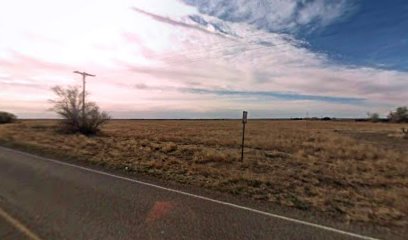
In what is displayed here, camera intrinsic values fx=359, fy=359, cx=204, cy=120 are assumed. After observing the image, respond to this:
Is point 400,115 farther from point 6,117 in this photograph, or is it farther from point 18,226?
point 18,226

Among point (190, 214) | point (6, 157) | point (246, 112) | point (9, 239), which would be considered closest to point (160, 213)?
point (190, 214)

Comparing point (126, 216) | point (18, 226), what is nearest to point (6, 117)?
point (18, 226)

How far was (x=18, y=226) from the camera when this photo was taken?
5926 mm

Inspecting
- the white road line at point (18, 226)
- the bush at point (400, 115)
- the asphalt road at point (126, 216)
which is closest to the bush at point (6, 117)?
the asphalt road at point (126, 216)

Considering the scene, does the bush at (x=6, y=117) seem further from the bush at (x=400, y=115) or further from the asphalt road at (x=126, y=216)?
the bush at (x=400, y=115)

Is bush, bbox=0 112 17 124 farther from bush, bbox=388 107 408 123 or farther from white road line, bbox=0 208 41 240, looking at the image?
bush, bbox=388 107 408 123

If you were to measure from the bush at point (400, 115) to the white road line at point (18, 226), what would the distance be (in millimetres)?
124722

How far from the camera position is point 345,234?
5770 millimetres

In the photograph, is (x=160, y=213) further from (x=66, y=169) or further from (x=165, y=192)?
(x=66, y=169)

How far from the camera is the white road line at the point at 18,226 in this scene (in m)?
5.45

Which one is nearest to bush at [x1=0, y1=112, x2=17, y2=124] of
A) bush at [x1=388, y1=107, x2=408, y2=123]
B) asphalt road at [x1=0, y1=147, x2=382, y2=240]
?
asphalt road at [x1=0, y1=147, x2=382, y2=240]

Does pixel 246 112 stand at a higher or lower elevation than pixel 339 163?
higher

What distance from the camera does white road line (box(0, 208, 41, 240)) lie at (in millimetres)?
5453

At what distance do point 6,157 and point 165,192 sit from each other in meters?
10.3
